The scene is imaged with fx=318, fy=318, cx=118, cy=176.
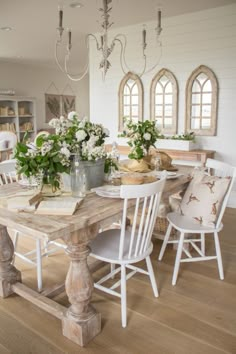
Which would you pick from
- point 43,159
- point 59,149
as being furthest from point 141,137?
point 43,159

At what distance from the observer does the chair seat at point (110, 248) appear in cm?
198

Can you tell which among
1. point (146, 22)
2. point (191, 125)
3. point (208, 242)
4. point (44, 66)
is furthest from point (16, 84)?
point (208, 242)

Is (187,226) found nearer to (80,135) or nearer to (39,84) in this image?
(80,135)

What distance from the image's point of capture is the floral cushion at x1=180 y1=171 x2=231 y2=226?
2449 mm

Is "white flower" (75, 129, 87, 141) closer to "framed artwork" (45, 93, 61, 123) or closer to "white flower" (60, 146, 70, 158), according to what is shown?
"white flower" (60, 146, 70, 158)

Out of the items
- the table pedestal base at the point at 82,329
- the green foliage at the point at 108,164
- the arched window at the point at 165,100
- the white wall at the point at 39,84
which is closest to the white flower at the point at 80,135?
the green foliage at the point at 108,164

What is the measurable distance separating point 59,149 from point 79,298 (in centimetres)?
93

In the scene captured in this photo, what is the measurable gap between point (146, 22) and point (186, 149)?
2061mm

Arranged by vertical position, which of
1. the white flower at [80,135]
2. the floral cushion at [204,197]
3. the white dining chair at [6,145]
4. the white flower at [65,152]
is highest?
the white flower at [80,135]

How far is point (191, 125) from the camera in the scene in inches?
187

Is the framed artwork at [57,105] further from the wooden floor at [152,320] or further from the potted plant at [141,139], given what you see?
the wooden floor at [152,320]

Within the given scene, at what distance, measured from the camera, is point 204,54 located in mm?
4445

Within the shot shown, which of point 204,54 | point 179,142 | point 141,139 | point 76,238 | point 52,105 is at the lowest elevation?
point 76,238

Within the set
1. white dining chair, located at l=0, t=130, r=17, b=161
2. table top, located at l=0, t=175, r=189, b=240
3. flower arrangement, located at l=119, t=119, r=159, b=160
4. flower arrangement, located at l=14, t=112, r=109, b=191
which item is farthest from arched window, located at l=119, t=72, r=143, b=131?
table top, located at l=0, t=175, r=189, b=240
